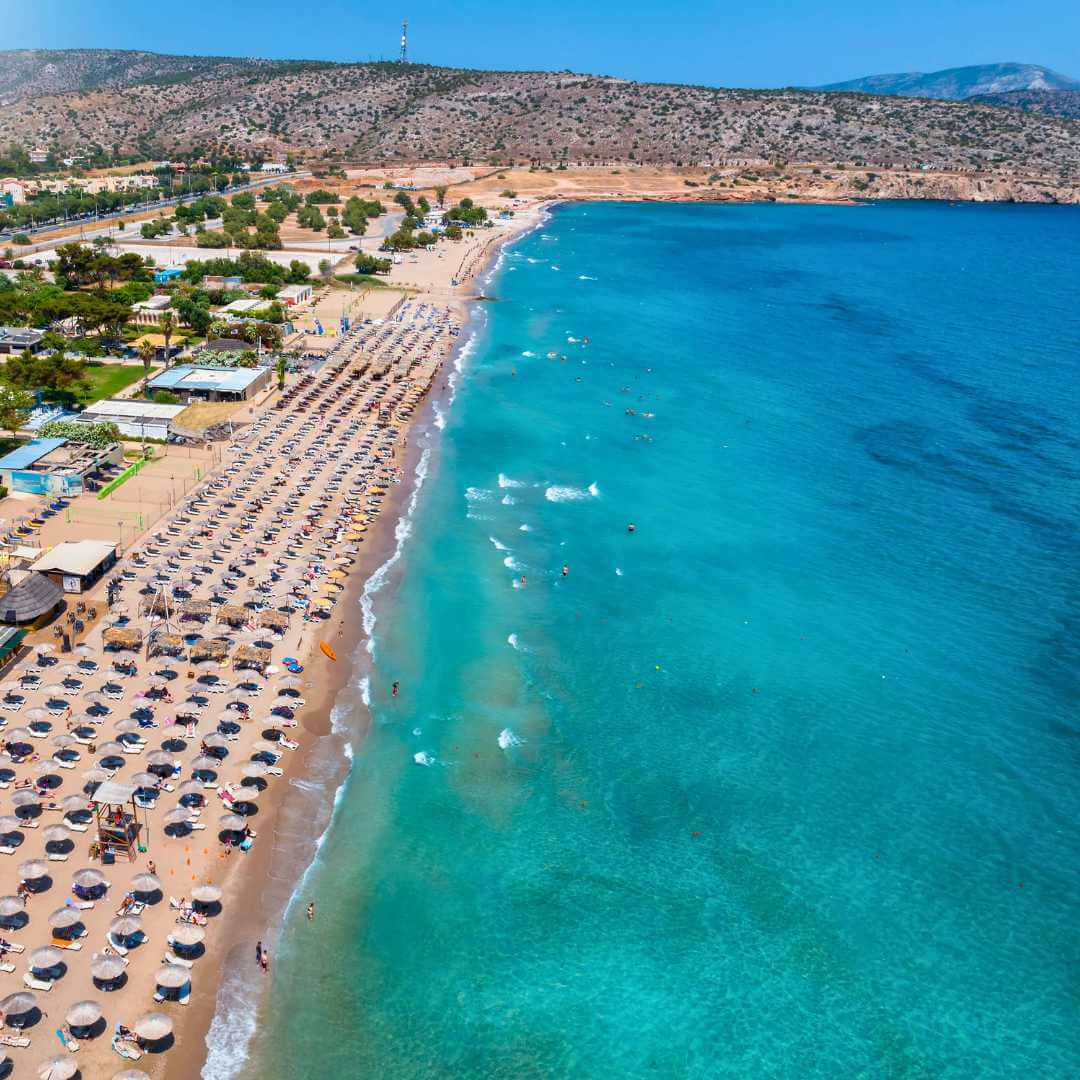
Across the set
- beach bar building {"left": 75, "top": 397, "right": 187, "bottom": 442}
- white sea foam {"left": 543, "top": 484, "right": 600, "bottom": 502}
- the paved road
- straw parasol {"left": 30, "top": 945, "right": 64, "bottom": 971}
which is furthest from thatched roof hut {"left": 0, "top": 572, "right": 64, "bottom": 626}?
the paved road

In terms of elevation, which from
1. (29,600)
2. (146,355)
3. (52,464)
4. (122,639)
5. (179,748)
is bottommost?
(179,748)

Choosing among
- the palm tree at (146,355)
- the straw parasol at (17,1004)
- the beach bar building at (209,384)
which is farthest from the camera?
the palm tree at (146,355)

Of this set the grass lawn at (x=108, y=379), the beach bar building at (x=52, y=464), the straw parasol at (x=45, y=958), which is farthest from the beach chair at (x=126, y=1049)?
the grass lawn at (x=108, y=379)

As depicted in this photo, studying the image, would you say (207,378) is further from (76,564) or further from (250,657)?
(250,657)

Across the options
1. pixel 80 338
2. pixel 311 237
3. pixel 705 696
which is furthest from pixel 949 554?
pixel 311 237

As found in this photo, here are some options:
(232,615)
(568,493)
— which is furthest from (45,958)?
(568,493)

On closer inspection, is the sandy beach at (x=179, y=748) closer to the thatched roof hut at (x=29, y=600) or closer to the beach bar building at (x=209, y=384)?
the thatched roof hut at (x=29, y=600)

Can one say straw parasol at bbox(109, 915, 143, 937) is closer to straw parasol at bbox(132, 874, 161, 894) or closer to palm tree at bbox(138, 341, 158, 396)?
straw parasol at bbox(132, 874, 161, 894)
